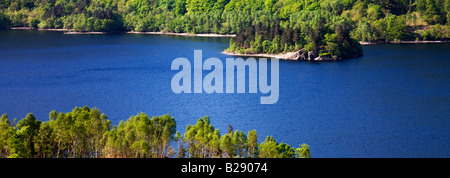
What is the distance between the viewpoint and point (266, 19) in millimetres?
90625

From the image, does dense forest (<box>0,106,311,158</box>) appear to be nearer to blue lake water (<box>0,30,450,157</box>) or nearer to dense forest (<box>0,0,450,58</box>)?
blue lake water (<box>0,30,450,157</box>)

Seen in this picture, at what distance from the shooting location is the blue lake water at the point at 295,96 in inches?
1227

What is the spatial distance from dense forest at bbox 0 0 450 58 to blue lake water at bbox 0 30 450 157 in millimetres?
4499

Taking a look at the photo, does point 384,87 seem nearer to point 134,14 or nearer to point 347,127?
point 347,127

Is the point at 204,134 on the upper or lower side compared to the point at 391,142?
upper

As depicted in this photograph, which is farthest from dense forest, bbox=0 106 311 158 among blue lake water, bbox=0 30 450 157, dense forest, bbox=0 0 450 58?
dense forest, bbox=0 0 450 58

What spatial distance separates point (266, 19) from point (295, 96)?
50089mm

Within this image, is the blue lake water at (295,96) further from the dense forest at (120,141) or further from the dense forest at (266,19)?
the dense forest at (120,141)

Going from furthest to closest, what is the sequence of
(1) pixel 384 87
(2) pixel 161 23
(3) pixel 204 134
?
(2) pixel 161 23 < (1) pixel 384 87 < (3) pixel 204 134

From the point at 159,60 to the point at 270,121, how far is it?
30268 millimetres

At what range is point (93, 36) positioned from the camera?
93562 mm

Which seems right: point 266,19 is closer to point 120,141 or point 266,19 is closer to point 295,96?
point 295,96

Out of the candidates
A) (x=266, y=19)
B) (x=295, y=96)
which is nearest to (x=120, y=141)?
(x=295, y=96)
